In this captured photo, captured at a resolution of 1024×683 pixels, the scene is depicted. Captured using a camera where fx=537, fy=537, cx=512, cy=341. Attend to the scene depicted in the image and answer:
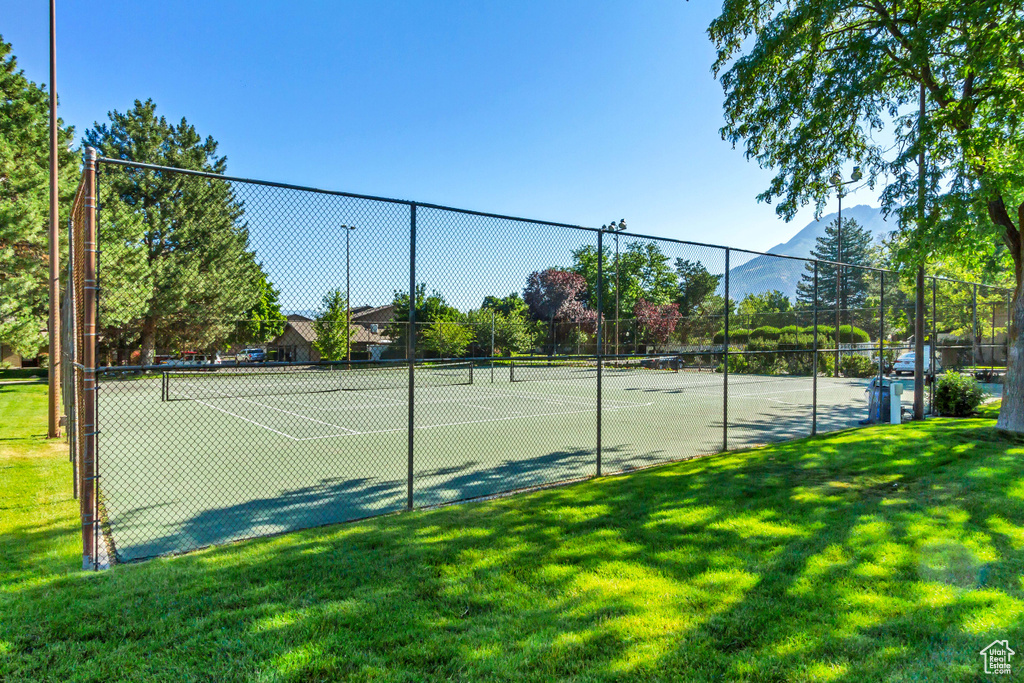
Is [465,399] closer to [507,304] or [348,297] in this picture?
[507,304]

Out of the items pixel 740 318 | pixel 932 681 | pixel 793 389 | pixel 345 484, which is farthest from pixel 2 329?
pixel 793 389

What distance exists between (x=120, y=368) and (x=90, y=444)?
581mm

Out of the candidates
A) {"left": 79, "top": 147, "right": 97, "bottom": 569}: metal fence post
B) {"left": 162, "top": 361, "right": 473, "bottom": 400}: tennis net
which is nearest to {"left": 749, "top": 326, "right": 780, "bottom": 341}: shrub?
{"left": 162, "top": 361, "right": 473, "bottom": 400}: tennis net

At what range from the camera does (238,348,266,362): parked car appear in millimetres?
4707

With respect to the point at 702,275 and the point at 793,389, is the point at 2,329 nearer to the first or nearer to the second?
the point at 702,275

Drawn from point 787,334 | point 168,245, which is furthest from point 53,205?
point 787,334

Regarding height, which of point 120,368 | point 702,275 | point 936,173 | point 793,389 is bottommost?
point 793,389

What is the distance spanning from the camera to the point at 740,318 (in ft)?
35.2

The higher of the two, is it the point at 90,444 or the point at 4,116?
the point at 4,116

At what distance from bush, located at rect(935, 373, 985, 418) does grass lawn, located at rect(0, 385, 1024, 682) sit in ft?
25.0

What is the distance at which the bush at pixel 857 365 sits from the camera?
82.1ft

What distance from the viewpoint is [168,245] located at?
11.8 m

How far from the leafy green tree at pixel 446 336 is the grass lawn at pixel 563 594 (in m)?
1.76

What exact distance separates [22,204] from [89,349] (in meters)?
13.6
